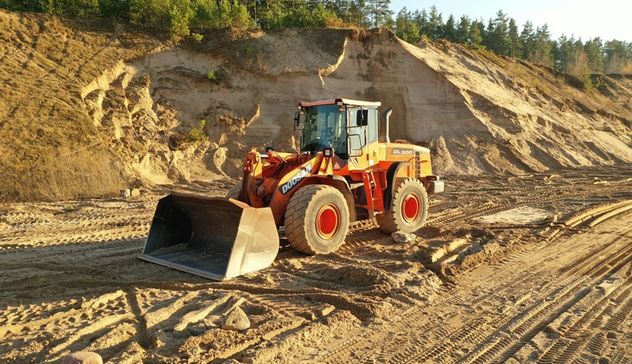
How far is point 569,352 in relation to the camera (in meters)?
4.41

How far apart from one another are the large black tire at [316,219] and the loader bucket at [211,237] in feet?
1.61

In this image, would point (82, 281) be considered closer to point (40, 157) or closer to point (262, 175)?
point (262, 175)

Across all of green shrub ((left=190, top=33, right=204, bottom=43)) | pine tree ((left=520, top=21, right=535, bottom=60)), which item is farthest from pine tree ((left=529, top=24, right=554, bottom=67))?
green shrub ((left=190, top=33, right=204, bottom=43))

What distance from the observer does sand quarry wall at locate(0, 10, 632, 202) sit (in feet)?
55.5

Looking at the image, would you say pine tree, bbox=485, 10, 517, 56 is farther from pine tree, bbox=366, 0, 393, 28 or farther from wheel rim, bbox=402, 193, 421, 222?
wheel rim, bbox=402, 193, 421, 222

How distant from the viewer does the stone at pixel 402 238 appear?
8449 mm

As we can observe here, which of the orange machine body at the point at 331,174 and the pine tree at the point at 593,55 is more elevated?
the pine tree at the point at 593,55

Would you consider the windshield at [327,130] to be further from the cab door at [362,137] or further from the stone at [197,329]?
the stone at [197,329]

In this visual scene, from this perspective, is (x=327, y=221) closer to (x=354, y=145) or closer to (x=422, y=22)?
(x=354, y=145)

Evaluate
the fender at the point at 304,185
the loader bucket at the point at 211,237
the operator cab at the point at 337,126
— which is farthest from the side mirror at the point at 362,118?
the loader bucket at the point at 211,237

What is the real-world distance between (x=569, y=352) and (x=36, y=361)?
4587 millimetres

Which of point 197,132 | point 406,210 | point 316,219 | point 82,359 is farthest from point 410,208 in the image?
point 197,132

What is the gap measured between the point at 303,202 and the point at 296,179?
52cm

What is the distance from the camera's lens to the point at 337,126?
27.1 ft
